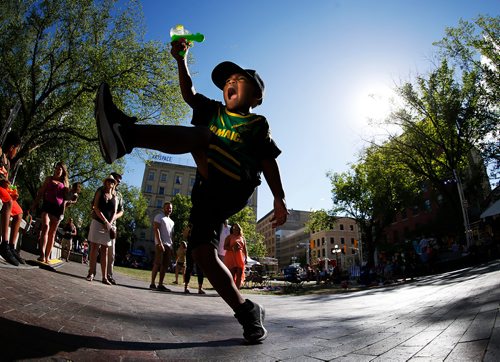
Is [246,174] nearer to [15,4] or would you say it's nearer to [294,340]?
[294,340]

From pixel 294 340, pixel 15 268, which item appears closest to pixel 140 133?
pixel 294 340

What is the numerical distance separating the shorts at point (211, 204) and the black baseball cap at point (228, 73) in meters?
0.97

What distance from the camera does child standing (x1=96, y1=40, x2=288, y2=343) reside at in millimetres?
1644

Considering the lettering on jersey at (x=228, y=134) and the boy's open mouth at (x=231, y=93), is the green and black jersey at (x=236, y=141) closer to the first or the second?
the lettering on jersey at (x=228, y=134)

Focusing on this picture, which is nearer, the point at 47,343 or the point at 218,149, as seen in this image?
the point at 47,343

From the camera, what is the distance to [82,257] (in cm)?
1583

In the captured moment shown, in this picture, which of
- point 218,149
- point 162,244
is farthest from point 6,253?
point 218,149

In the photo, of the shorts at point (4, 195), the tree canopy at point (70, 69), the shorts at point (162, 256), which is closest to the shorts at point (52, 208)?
the shorts at point (4, 195)

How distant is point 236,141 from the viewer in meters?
1.98

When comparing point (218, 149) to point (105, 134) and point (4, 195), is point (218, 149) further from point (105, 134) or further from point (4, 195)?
point (4, 195)

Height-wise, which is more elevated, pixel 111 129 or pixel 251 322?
pixel 111 129

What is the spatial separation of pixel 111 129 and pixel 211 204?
745 mm

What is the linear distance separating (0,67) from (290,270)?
84.7 ft

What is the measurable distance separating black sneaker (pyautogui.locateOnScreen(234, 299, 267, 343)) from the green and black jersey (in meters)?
0.86
